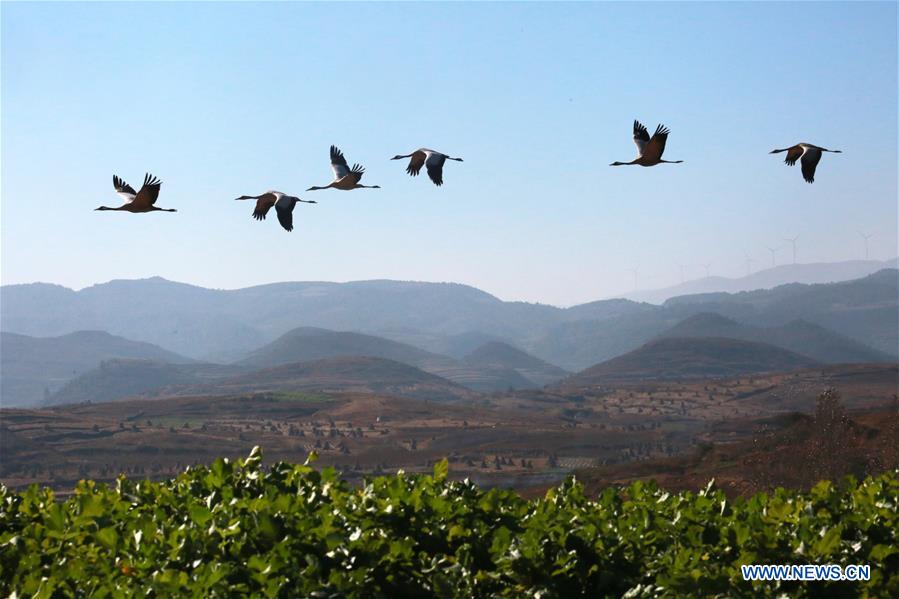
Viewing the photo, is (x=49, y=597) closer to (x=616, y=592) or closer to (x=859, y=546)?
(x=616, y=592)

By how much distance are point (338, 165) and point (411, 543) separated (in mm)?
12017

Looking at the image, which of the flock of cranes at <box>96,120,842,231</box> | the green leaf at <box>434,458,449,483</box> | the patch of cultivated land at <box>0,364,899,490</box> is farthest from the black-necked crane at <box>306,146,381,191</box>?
the patch of cultivated land at <box>0,364,899,490</box>

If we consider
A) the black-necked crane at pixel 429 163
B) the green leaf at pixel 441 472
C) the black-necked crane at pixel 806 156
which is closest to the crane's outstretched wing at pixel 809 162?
the black-necked crane at pixel 806 156

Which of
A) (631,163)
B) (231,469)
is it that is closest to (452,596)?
(231,469)

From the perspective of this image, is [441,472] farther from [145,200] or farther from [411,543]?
[145,200]

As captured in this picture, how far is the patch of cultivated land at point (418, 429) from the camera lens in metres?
110

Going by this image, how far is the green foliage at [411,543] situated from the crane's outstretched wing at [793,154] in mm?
7496

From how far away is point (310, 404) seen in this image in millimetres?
171125

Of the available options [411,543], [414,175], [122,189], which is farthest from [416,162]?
[411,543]

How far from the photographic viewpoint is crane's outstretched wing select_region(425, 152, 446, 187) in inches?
659

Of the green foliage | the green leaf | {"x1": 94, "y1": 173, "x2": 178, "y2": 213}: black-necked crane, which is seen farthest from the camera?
{"x1": 94, "y1": 173, "x2": 178, "y2": 213}: black-necked crane

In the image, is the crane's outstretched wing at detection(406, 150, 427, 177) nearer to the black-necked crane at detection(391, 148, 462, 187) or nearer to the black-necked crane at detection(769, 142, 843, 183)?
the black-necked crane at detection(391, 148, 462, 187)

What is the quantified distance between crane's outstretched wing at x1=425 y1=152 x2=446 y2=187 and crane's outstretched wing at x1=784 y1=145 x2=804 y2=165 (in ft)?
17.9

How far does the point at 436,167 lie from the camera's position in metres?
17.0
